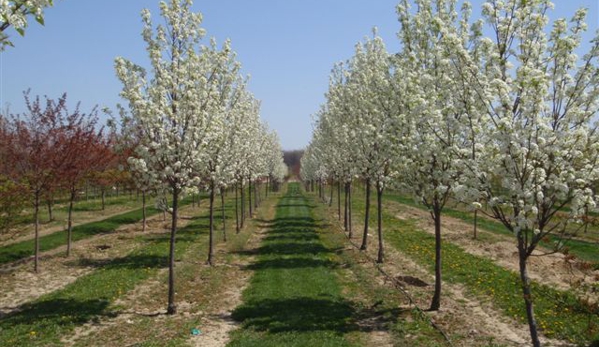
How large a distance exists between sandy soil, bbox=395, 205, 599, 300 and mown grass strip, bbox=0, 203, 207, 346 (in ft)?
41.0

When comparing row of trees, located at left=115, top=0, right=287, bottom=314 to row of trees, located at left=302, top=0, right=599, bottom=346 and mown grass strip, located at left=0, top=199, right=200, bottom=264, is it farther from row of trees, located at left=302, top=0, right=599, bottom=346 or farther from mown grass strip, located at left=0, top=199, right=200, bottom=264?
mown grass strip, located at left=0, top=199, right=200, bottom=264

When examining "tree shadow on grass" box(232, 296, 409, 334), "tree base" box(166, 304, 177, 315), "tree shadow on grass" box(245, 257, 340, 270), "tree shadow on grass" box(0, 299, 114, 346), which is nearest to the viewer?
"tree shadow on grass" box(0, 299, 114, 346)

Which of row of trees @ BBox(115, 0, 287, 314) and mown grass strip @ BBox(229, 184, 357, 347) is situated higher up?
row of trees @ BBox(115, 0, 287, 314)

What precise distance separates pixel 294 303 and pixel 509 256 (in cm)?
1301

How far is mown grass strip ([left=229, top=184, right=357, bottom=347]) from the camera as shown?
43.0 feet

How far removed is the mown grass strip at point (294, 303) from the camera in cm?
1309

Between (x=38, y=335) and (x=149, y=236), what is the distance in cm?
1840

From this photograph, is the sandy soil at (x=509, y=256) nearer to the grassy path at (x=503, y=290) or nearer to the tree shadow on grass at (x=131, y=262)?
the grassy path at (x=503, y=290)

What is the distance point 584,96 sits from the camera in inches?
347

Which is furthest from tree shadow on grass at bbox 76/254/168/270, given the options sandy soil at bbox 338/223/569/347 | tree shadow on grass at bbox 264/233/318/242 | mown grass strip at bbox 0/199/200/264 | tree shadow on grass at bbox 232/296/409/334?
sandy soil at bbox 338/223/569/347

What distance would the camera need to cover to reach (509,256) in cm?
2377

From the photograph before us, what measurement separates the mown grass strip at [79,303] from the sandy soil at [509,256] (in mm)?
12495

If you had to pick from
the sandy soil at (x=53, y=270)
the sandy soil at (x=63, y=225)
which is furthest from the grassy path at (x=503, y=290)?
the sandy soil at (x=63, y=225)

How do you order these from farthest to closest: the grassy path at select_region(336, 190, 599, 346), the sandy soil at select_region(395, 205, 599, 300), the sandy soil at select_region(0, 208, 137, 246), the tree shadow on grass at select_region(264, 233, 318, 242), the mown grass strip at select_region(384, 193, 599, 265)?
the tree shadow on grass at select_region(264, 233, 318, 242) < the sandy soil at select_region(0, 208, 137, 246) < the mown grass strip at select_region(384, 193, 599, 265) < the sandy soil at select_region(395, 205, 599, 300) < the grassy path at select_region(336, 190, 599, 346)
